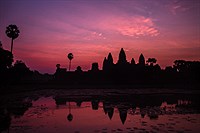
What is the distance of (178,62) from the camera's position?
352 ft

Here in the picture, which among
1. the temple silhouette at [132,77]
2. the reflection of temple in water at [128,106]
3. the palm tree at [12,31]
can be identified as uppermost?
the palm tree at [12,31]

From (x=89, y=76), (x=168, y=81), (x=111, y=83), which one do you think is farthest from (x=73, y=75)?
(x=168, y=81)

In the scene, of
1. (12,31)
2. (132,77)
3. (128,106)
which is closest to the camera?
(128,106)

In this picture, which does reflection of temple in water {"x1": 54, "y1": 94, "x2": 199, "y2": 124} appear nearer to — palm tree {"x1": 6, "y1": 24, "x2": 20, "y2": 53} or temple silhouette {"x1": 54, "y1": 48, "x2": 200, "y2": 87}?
palm tree {"x1": 6, "y1": 24, "x2": 20, "y2": 53}

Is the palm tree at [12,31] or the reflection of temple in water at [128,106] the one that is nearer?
the reflection of temple in water at [128,106]

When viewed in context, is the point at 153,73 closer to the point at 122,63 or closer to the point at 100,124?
the point at 122,63

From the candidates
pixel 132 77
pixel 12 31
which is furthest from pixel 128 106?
pixel 132 77

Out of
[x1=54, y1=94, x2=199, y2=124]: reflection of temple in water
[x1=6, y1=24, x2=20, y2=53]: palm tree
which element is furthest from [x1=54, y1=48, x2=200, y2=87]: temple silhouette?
[x1=54, y1=94, x2=199, y2=124]: reflection of temple in water

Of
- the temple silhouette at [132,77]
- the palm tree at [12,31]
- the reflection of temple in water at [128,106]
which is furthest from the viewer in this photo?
the temple silhouette at [132,77]

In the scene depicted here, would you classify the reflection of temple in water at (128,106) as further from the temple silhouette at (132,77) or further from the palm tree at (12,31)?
the temple silhouette at (132,77)

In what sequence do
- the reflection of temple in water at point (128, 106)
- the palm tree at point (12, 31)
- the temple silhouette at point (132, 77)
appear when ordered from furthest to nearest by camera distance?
the temple silhouette at point (132, 77), the palm tree at point (12, 31), the reflection of temple in water at point (128, 106)

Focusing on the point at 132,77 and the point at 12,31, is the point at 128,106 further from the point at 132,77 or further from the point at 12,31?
the point at 132,77

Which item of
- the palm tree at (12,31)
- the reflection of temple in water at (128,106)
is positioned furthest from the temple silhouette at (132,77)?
the reflection of temple in water at (128,106)

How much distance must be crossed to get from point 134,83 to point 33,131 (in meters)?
63.1
